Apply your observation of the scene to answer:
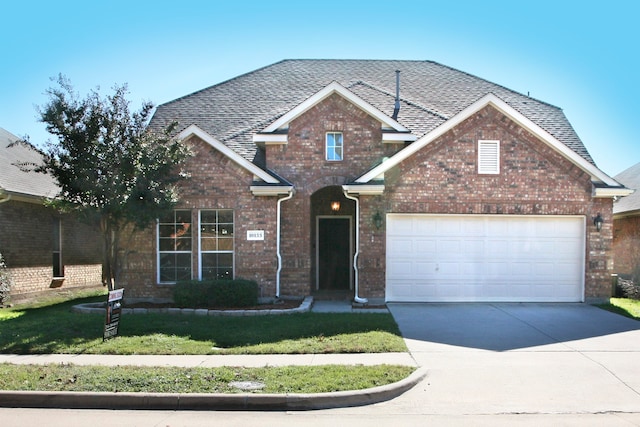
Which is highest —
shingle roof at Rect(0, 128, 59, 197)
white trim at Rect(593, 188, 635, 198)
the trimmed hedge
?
shingle roof at Rect(0, 128, 59, 197)

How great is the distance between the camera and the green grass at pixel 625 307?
12669 mm

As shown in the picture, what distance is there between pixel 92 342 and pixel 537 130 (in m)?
12.0

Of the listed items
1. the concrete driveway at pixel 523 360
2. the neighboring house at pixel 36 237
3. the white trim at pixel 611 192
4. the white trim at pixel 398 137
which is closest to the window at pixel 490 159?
the white trim at pixel 398 137

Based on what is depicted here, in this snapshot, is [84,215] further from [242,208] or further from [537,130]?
[537,130]

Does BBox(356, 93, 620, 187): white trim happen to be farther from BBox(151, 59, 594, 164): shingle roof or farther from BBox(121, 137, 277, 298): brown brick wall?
BBox(121, 137, 277, 298): brown brick wall

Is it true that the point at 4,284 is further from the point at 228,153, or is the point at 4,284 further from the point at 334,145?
the point at 334,145

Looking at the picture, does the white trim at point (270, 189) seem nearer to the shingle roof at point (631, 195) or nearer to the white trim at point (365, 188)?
the white trim at point (365, 188)

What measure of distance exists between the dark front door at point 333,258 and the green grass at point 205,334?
17.3 ft

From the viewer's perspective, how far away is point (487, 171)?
14.2m

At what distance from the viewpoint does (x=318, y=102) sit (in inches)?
579

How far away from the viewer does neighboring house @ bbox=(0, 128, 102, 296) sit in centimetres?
1525

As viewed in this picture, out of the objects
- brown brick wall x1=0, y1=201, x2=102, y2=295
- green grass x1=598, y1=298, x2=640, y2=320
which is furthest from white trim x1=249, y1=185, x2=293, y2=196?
green grass x1=598, y1=298, x2=640, y2=320

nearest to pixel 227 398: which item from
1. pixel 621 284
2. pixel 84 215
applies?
pixel 84 215

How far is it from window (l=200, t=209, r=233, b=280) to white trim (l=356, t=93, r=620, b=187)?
389cm
